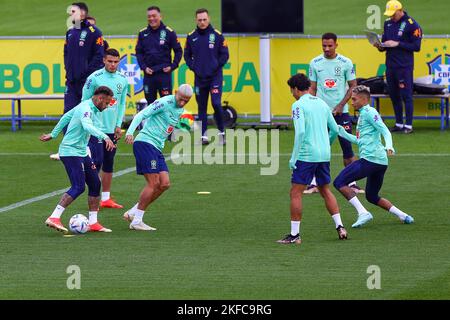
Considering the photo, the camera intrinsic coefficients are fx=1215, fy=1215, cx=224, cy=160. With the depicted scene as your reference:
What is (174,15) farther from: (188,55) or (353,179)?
(353,179)

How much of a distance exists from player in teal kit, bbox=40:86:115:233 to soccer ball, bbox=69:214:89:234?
114mm

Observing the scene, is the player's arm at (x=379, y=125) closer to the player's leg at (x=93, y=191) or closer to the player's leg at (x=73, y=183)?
the player's leg at (x=93, y=191)

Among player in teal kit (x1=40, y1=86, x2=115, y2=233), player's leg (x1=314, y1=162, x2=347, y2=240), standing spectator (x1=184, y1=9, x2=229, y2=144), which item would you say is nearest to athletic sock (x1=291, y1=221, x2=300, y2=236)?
player's leg (x1=314, y1=162, x2=347, y2=240)

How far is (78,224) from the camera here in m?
15.0

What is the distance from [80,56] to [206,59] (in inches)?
132

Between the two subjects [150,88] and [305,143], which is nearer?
[305,143]

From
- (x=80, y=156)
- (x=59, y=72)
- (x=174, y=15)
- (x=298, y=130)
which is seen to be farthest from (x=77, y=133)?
(x=174, y=15)

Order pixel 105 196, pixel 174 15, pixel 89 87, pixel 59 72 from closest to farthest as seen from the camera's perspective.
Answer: pixel 89 87
pixel 105 196
pixel 59 72
pixel 174 15

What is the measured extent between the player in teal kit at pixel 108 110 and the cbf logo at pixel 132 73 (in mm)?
9687

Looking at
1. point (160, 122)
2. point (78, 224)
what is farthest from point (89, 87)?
point (78, 224)

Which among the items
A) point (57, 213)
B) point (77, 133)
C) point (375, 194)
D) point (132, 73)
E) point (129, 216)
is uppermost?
point (132, 73)

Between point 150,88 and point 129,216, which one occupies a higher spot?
point 150,88

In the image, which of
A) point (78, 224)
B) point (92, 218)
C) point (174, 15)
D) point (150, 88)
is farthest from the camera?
point (174, 15)

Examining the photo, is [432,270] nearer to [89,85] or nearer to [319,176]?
[319,176]
